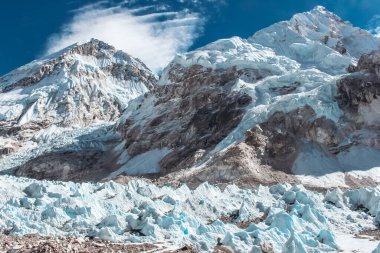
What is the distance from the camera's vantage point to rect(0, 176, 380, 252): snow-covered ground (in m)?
27.6

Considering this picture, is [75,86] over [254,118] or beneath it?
over

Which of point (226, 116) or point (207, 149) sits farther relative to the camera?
point (226, 116)

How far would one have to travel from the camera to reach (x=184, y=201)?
3984 centimetres

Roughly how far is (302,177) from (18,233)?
42846 mm

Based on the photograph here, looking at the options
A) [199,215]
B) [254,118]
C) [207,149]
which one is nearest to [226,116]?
[254,118]

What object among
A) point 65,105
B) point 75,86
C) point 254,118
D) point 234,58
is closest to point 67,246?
point 254,118

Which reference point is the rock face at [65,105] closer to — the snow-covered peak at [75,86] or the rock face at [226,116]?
the snow-covered peak at [75,86]

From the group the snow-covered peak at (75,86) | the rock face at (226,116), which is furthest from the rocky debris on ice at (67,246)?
the snow-covered peak at (75,86)

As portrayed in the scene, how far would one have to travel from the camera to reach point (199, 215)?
1492 inches

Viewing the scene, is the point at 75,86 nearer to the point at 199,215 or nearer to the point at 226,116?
the point at 226,116

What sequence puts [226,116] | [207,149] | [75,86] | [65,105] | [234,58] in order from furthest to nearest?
1. [75,86]
2. [65,105]
3. [234,58]
4. [226,116]
5. [207,149]

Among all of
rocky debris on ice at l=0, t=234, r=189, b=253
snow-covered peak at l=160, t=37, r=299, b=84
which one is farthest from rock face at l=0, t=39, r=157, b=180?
rocky debris on ice at l=0, t=234, r=189, b=253

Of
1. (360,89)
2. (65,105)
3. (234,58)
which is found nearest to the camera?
(360,89)

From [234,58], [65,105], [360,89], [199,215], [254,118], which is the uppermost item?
[234,58]
